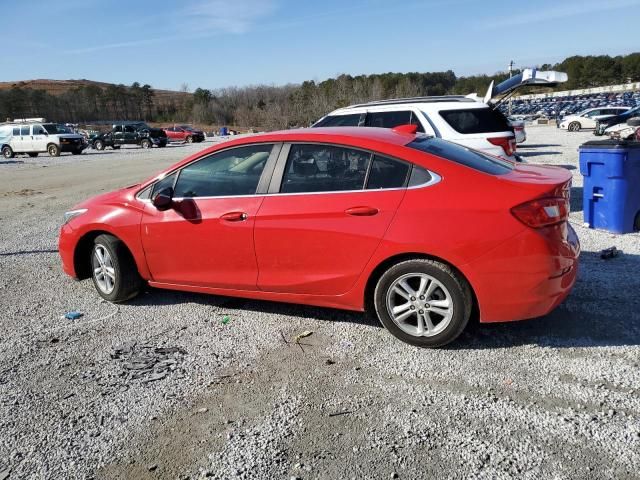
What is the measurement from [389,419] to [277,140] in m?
2.36

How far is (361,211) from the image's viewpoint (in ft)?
12.6

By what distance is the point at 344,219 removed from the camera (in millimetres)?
3893

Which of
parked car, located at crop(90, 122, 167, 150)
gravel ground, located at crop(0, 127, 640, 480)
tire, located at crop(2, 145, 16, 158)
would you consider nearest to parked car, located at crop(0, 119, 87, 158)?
tire, located at crop(2, 145, 16, 158)

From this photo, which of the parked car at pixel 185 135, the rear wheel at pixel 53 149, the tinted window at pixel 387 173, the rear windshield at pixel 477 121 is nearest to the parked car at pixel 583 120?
the rear windshield at pixel 477 121

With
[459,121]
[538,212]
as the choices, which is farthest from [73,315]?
[459,121]

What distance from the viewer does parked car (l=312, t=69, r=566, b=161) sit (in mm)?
8148

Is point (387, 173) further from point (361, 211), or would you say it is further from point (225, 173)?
point (225, 173)

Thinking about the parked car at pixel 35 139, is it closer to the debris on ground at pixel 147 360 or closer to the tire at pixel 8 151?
the tire at pixel 8 151

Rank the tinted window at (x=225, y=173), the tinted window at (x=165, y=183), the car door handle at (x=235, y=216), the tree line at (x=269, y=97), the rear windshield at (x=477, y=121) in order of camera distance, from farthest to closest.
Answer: the tree line at (x=269, y=97)
the rear windshield at (x=477, y=121)
the tinted window at (x=165, y=183)
the tinted window at (x=225, y=173)
the car door handle at (x=235, y=216)

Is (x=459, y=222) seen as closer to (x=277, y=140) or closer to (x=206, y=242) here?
(x=277, y=140)

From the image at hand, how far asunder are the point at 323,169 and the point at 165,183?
153 centimetres

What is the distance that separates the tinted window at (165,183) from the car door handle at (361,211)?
5.66ft

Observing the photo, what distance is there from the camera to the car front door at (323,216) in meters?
3.85

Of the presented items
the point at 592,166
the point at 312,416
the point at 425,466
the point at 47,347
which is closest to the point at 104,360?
the point at 47,347
